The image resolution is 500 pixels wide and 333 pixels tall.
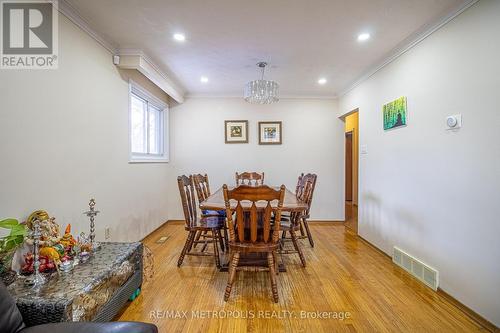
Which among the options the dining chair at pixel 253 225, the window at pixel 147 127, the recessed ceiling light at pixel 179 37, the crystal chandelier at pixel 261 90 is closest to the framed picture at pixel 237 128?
the window at pixel 147 127

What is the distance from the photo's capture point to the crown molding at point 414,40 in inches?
76.3

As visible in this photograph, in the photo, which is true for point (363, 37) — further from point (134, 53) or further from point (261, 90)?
point (134, 53)

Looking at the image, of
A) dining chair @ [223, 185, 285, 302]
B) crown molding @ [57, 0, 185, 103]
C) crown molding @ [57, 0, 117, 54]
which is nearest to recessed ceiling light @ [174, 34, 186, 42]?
crown molding @ [57, 0, 185, 103]

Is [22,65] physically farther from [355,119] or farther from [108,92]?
[355,119]

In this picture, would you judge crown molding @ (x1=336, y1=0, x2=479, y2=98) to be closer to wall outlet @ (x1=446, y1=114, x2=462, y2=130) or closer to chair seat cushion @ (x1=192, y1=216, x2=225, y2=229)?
wall outlet @ (x1=446, y1=114, x2=462, y2=130)

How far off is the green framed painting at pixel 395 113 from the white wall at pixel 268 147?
163cm

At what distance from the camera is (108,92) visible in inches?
104

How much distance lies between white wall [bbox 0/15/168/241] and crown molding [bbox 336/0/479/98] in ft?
10.7

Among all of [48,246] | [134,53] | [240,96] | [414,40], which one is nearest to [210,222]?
[48,246]

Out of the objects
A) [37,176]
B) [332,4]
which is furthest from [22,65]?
[332,4]

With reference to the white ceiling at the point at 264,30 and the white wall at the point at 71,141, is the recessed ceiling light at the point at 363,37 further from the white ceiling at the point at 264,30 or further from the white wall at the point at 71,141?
the white wall at the point at 71,141

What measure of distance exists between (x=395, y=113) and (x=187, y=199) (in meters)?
2.64

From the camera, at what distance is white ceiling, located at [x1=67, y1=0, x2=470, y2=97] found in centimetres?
198

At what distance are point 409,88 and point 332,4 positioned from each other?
131 centimetres
